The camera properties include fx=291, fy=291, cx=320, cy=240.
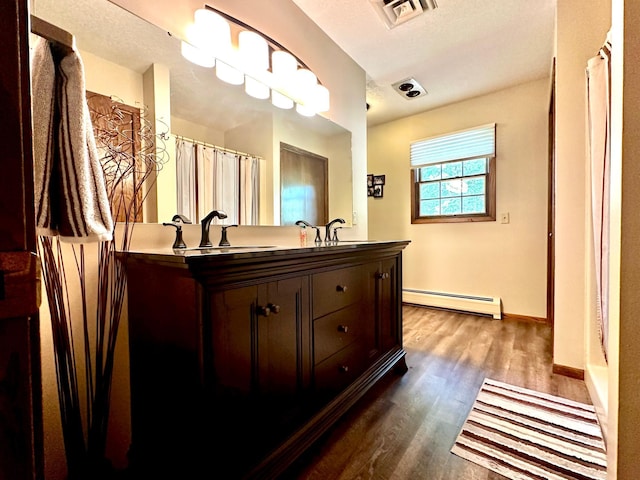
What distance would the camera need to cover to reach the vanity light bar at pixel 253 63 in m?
1.42

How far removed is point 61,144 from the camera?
666 mm

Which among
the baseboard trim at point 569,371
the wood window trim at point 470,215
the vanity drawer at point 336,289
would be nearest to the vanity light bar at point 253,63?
the vanity drawer at point 336,289

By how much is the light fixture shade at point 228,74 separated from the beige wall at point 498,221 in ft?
8.71

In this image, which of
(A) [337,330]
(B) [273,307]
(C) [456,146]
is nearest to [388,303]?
(A) [337,330]

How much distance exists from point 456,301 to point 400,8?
291 cm

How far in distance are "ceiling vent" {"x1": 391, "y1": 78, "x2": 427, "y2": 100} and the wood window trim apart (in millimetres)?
883

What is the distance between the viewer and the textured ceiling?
1.99 metres

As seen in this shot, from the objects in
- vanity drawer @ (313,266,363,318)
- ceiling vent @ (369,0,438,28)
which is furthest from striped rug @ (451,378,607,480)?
ceiling vent @ (369,0,438,28)

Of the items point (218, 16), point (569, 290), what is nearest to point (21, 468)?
point (218, 16)

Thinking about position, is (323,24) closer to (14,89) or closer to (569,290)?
(14,89)

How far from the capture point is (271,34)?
1.82 m

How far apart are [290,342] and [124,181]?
934mm

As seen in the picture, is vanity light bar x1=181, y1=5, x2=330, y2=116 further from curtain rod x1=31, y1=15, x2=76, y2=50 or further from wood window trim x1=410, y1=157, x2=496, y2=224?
wood window trim x1=410, y1=157, x2=496, y2=224

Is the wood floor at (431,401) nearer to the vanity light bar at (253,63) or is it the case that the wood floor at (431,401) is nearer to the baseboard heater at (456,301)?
the baseboard heater at (456,301)
